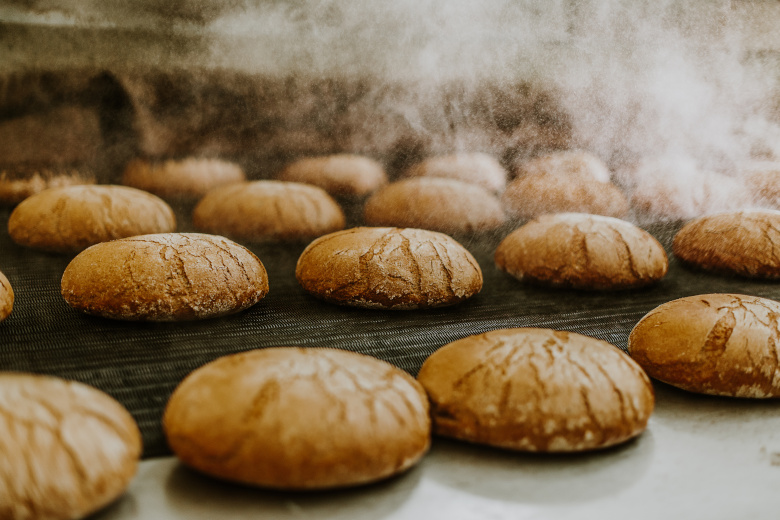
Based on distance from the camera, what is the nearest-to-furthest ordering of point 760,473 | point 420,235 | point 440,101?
1. point 760,473
2. point 420,235
3. point 440,101

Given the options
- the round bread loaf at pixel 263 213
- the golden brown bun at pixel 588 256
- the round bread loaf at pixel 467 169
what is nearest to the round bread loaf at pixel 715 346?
the golden brown bun at pixel 588 256

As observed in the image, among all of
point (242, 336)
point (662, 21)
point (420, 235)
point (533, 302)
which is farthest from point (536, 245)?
point (242, 336)

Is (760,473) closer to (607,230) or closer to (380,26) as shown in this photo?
(607,230)

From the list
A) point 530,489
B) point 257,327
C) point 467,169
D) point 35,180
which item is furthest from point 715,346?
point 35,180

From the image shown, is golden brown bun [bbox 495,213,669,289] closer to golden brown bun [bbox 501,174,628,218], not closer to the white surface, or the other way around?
golden brown bun [bbox 501,174,628,218]

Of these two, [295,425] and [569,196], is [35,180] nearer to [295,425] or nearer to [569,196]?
[295,425]

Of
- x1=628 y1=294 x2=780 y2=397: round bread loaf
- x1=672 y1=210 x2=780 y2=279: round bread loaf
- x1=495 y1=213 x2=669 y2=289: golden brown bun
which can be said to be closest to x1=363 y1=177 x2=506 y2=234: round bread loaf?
x1=495 y1=213 x2=669 y2=289: golden brown bun
